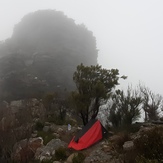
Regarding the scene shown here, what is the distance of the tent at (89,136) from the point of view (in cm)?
1173

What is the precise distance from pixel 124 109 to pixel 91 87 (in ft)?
10.4

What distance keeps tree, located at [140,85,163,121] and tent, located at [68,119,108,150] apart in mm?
7384

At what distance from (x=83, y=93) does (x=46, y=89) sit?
22827 millimetres

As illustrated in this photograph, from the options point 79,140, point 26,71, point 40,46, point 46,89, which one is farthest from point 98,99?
point 40,46

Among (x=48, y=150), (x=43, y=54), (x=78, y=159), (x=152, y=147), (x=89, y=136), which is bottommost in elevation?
(x=48, y=150)

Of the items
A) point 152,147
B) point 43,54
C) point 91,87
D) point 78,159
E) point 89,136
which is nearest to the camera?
point 152,147

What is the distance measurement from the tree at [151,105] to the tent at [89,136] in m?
7.38

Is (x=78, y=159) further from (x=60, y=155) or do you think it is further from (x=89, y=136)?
(x=89, y=136)

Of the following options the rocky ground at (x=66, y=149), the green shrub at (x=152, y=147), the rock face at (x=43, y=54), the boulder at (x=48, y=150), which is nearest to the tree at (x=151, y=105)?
the rocky ground at (x=66, y=149)

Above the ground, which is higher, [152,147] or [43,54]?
[43,54]

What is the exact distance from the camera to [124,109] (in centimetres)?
1515

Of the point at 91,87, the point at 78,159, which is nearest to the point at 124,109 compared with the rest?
the point at 91,87

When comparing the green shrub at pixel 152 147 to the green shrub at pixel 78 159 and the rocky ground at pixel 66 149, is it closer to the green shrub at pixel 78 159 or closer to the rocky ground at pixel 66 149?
the rocky ground at pixel 66 149

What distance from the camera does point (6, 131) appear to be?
8.25 meters
